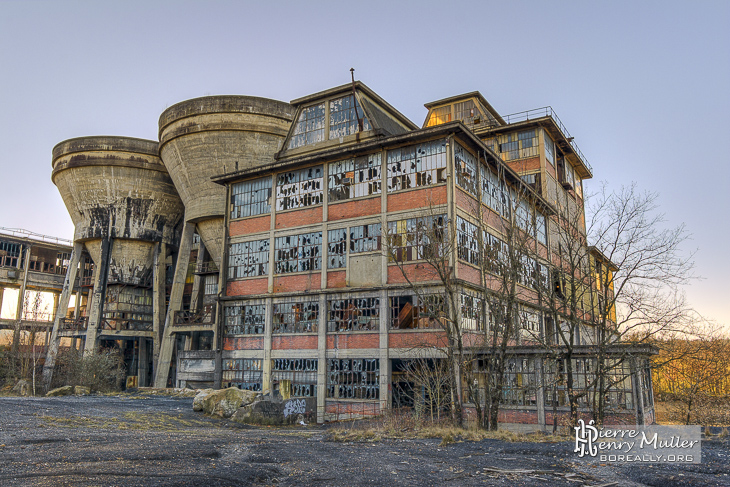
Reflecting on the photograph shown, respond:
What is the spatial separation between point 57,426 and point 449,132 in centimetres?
1836

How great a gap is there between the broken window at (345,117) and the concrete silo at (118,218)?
56.2 ft

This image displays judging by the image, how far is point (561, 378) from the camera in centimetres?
1716

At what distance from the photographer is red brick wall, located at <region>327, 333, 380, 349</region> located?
24.2 meters

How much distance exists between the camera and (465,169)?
83.7 ft

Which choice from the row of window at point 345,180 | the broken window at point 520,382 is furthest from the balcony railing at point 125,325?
the broken window at point 520,382

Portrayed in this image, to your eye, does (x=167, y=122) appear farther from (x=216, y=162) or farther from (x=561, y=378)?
(x=561, y=378)

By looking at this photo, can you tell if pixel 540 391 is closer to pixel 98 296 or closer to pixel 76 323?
pixel 98 296

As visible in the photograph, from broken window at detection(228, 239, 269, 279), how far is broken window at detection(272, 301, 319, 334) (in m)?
2.35

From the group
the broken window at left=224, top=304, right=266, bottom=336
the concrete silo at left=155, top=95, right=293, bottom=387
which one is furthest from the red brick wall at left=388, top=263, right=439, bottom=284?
the concrete silo at left=155, top=95, right=293, bottom=387

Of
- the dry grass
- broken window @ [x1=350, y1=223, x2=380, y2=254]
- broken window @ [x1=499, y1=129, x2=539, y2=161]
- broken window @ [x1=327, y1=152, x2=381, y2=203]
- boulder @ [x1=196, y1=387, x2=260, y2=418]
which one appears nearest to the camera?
the dry grass

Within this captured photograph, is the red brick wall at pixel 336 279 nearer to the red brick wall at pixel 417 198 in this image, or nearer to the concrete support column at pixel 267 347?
the concrete support column at pixel 267 347

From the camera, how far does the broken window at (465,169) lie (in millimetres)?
24844

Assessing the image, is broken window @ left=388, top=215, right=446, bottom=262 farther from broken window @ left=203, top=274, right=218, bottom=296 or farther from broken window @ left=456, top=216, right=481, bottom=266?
broken window @ left=203, top=274, right=218, bottom=296

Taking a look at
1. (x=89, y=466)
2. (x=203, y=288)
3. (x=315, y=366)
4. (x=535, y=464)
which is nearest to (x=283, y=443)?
(x=89, y=466)
